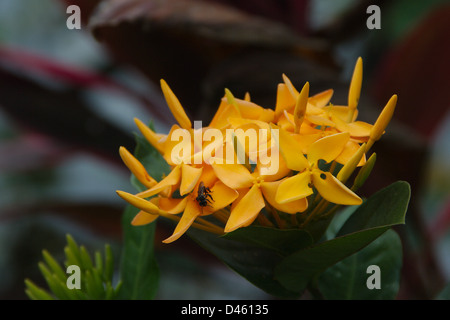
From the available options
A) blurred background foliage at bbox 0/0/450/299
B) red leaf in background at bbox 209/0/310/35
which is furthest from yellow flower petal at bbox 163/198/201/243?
red leaf in background at bbox 209/0/310/35

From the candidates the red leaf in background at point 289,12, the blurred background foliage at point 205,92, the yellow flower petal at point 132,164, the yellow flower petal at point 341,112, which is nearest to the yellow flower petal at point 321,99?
the yellow flower petal at point 341,112

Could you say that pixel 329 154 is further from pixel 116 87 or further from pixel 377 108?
pixel 116 87

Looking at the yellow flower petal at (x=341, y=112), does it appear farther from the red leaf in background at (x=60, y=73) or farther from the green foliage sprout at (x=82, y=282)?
the red leaf in background at (x=60, y=73)

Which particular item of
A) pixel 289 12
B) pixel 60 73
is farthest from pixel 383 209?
pixel 60 73

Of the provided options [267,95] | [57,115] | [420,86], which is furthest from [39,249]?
[420,86]

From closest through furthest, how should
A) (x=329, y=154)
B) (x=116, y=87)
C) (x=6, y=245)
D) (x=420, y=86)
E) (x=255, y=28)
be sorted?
(x=329, y=154) → (x=255, y=28) → (x=420, y=86) → (x=116, y=87) → (x=6, y=245)

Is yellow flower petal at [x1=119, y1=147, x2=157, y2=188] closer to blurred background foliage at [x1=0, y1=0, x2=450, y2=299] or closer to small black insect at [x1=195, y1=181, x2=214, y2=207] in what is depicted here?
small black insect at [x1=195, y1=181, x2=214, y2=207]
